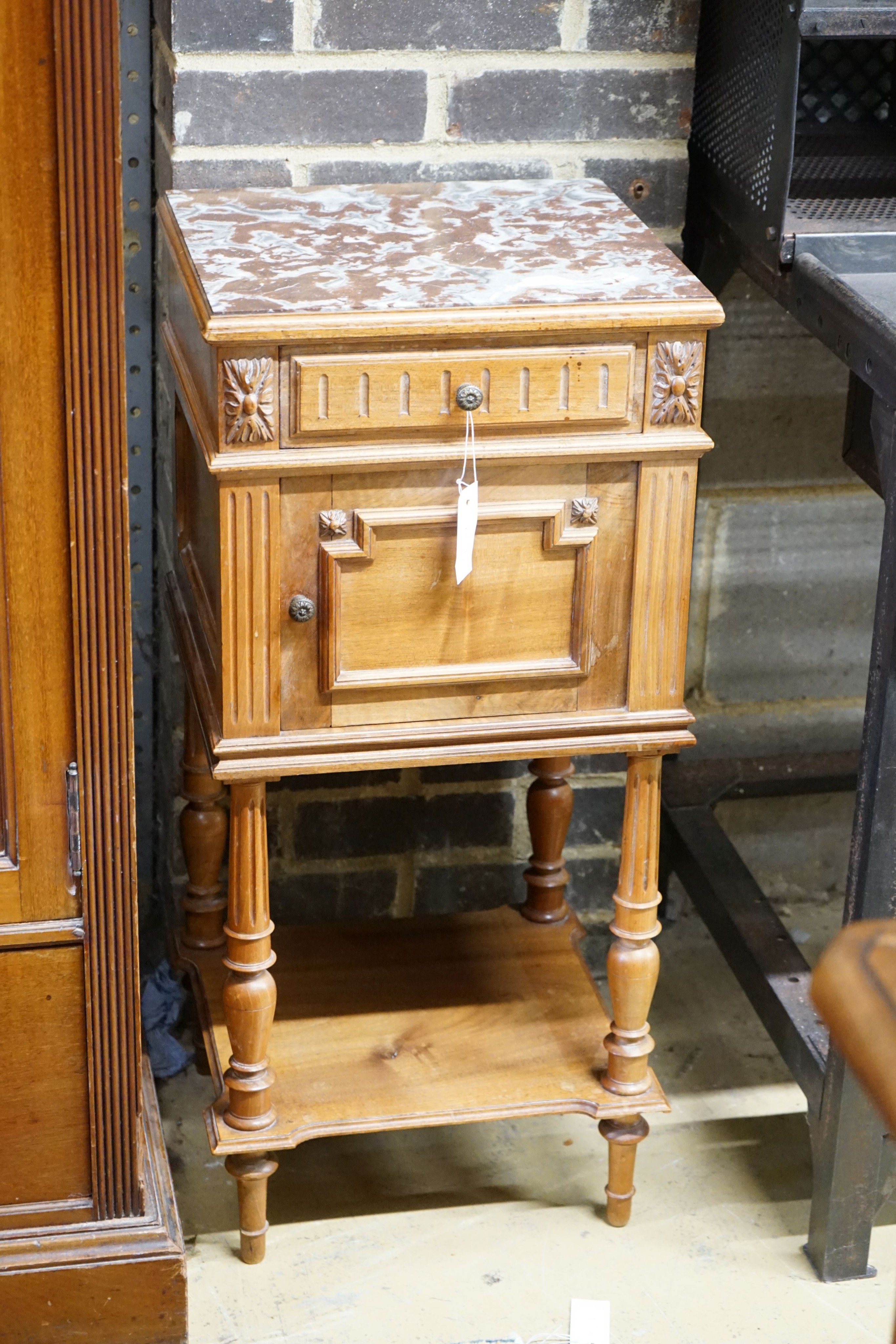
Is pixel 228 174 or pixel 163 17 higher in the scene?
pixel 163 17

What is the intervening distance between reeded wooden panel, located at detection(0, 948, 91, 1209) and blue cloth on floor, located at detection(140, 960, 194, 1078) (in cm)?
47

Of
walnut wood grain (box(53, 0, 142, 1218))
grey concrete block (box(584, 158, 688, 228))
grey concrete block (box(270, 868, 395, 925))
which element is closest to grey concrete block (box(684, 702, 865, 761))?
grey concrete block (box(270, 868, 395, 925))

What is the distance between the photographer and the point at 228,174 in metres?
1.94

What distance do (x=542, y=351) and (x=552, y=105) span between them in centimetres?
55

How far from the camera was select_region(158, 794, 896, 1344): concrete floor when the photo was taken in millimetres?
1860

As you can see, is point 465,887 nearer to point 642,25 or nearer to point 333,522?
point 333,522

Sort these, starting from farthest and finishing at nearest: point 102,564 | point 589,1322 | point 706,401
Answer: point 706,401 < point 589,1322 < point 102,564

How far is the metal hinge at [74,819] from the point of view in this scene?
1592 millimetres

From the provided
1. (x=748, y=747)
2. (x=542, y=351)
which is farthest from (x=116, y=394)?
(x=748, y=747)

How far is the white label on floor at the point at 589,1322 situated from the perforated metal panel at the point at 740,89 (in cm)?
123

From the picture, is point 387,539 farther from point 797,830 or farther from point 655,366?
point 797,830

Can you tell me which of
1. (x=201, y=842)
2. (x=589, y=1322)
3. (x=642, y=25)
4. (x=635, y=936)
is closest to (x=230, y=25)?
(x=642, y=25)

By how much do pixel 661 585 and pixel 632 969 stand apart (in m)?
0.46

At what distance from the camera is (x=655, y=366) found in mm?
1618
